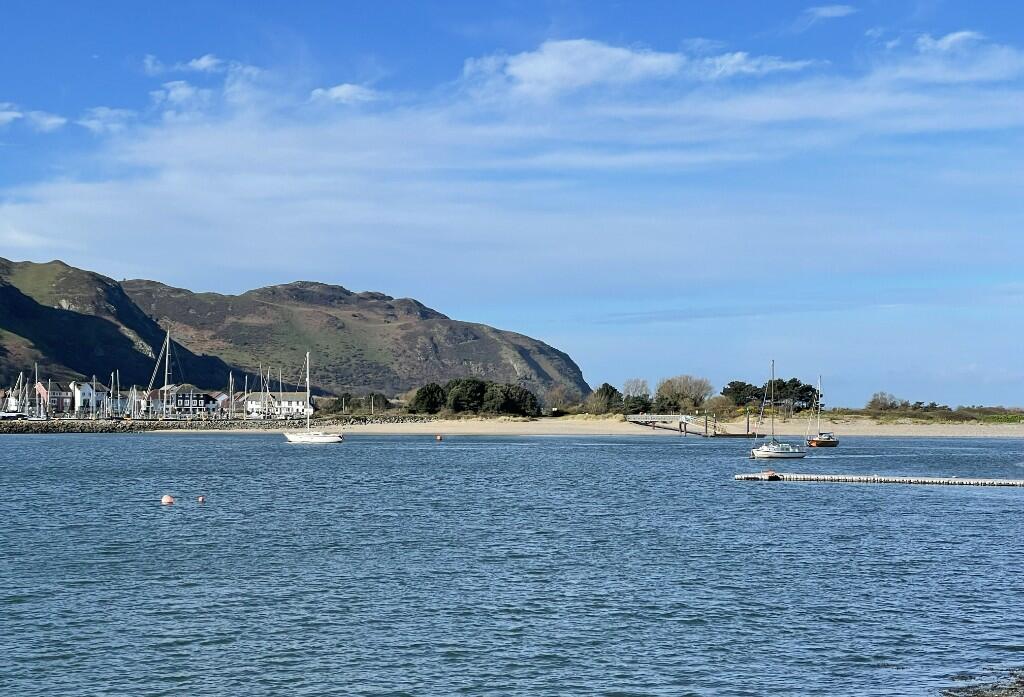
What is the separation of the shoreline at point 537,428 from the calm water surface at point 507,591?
104332mm

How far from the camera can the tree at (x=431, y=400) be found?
19275 cm

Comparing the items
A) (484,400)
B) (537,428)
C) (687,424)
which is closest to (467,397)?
(484,400)

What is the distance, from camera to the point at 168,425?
191250mm

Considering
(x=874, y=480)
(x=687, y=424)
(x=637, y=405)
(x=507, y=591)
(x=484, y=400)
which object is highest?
(x=484, y=400)

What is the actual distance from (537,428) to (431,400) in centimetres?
3194

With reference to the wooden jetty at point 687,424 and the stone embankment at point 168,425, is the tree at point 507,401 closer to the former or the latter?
the stone embankment at point 168,425

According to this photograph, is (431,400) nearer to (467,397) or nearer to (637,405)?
(467,397)

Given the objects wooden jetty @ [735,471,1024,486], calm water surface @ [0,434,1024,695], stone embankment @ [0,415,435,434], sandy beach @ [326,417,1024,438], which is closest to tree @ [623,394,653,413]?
sandy beach @ [326,417,1024,438]

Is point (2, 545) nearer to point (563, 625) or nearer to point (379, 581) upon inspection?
point (379, 581)

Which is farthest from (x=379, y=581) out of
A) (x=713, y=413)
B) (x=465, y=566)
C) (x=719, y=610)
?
(x=713, y=413)

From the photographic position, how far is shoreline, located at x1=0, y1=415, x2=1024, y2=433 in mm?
164250

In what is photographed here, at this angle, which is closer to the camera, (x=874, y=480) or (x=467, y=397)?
(x=874, y=480)

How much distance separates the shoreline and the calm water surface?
342ft

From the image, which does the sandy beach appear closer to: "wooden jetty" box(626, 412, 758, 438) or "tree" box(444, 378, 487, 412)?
"wooden jetty" box(626, 412, 758, 438)
